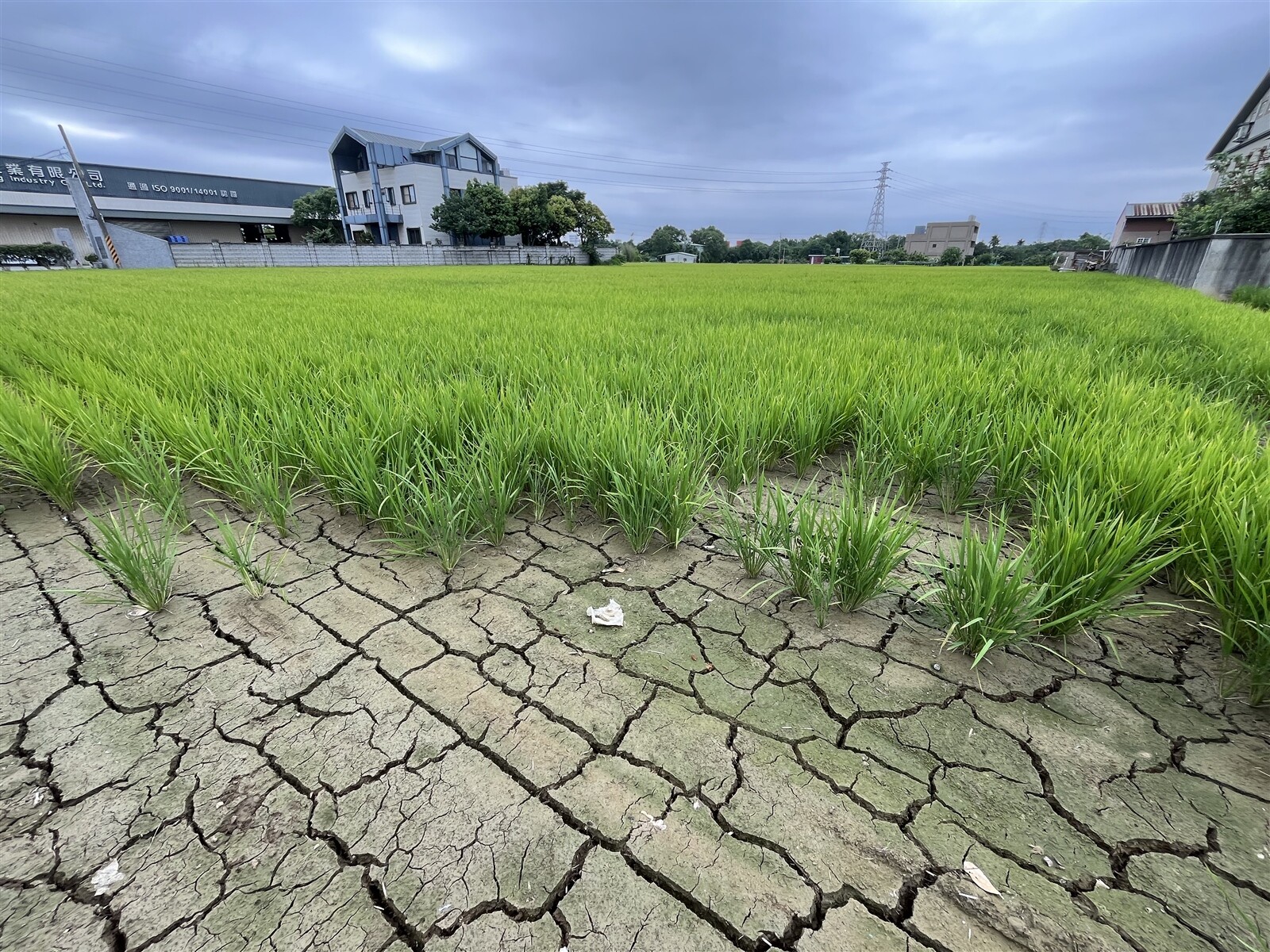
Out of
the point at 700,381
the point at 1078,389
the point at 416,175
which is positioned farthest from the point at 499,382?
the point at 416,175

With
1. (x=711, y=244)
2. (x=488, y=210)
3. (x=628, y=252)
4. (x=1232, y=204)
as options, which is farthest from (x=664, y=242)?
(x=1232, y=204)

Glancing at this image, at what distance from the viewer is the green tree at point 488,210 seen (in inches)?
1230

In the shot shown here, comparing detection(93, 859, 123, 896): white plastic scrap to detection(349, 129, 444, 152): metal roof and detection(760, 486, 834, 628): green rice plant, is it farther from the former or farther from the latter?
detection(349, 129, 444, 152): metal roof

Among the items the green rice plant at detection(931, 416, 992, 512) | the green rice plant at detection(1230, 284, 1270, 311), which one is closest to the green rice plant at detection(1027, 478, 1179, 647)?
the green rice plant at detection(931, 416, 992, 512)

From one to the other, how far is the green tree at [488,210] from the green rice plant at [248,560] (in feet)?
112

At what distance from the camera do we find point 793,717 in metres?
1.24

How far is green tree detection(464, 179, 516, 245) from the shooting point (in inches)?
1230

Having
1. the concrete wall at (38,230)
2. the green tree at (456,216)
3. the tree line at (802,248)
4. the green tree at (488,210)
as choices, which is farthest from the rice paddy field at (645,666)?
the tree line at (802,248)

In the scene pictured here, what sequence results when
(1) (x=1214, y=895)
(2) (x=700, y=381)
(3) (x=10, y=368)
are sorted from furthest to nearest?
(3) (x=10, y=368) → (2) (x=700, y=381) → (1) (x=1214, y=895)

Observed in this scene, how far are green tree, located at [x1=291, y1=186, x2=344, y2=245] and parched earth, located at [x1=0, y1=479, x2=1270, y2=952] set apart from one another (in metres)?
47.8

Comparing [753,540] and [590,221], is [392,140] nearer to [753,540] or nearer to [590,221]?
[590,221]

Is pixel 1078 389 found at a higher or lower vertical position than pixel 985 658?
higher

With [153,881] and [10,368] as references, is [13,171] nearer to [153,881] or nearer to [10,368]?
[10,368]

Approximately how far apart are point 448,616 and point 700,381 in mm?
1930
